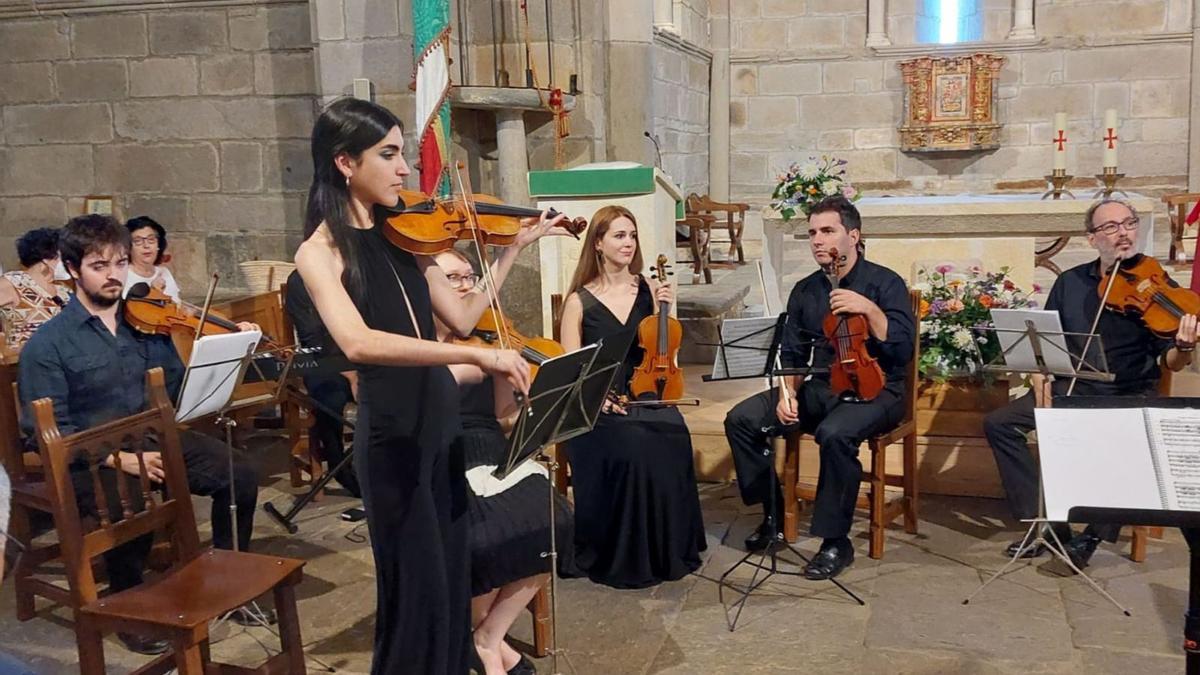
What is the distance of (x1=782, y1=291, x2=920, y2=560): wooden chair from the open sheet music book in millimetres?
1439

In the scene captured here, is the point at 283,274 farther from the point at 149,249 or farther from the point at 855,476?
the point at 855,476

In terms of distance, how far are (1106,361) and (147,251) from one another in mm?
4195

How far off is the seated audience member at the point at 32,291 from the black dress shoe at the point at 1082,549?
4.18 m

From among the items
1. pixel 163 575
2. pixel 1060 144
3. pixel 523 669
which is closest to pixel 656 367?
pixel 523 669

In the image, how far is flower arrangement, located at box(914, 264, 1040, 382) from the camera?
457 centimetres

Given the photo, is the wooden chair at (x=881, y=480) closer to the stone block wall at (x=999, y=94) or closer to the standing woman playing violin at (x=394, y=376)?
the standing woman playing violin at (x=394, y=376)

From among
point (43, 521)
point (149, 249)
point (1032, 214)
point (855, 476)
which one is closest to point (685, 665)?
point (855, 476)

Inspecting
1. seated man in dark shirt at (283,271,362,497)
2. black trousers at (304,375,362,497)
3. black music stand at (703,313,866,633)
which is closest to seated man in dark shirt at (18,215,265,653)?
seated man in dark shirt at (283,271,362,497)

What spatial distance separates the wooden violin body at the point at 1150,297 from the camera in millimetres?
3904

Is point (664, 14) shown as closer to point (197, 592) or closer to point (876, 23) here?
point (876, 23)

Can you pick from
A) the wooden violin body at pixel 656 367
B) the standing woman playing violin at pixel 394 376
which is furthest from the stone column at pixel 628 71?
the standing woman playing violin at pixel 394 376

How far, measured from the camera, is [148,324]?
3.74 metres

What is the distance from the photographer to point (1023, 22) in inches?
399

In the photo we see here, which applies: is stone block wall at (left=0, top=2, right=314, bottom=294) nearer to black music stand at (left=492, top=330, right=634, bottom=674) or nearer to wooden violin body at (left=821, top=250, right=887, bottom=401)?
wooden violin body at (left=821, top=250, right=887, bottom=401)
